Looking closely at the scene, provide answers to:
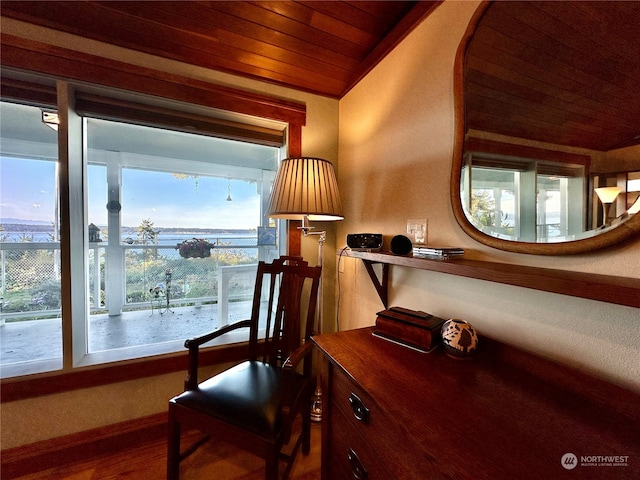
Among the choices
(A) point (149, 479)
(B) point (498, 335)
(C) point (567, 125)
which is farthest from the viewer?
(A) point (149, 479)

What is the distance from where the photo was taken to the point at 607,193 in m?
0.58

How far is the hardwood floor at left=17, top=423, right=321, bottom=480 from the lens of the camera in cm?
119

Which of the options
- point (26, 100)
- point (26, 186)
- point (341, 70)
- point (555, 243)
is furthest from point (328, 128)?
point (26, 186)

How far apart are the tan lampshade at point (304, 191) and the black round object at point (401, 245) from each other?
38cm

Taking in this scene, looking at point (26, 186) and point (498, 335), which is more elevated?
point (26, 186)

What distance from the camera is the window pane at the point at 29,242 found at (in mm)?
1292

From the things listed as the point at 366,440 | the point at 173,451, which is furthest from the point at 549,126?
the point at 173,451

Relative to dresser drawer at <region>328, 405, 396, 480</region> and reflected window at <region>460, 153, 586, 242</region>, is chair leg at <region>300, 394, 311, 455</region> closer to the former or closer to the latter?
dresser drawer at <region>328, 405, 396, 480</region>

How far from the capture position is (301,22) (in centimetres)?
122

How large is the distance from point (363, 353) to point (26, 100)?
2050mm

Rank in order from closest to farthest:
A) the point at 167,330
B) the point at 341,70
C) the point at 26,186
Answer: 1. the point at 26,186
2. the point at 341,70
3. the point at 167,330

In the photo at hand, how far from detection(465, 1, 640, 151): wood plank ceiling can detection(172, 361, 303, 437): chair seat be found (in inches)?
49.3

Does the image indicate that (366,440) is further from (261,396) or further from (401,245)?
(401,245)

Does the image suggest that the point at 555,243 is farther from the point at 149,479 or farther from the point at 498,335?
the point at 149,479
